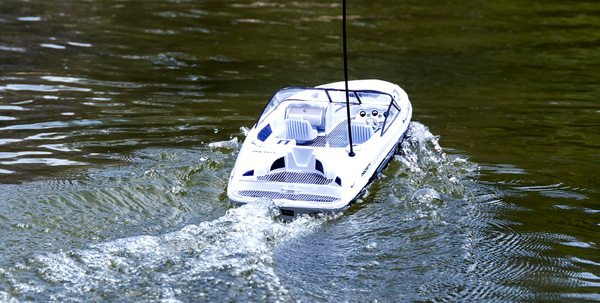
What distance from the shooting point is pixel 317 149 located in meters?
9.09

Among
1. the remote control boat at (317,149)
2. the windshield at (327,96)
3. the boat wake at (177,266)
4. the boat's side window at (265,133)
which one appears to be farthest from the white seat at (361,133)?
the boat wake at (177,266)

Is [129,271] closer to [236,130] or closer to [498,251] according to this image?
[498,251]

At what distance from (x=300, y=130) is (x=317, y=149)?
0.92 metres

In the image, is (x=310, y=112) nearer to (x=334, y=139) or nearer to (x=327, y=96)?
(x=334, y=139)

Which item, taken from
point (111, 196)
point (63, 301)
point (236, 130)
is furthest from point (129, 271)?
point (236, 130)

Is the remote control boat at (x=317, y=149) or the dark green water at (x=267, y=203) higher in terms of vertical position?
the remote control boat at (x=317, y=149)

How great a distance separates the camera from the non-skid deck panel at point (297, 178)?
890cm

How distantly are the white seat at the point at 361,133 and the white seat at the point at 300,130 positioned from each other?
601 millimetres

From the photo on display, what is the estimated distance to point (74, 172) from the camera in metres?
10.5

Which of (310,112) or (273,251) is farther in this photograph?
(310,112)

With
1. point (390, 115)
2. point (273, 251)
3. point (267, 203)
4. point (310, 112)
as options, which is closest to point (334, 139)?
point (310, 112)

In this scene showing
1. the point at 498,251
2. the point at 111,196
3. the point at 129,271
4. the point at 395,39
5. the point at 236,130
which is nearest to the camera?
the point at 129,271

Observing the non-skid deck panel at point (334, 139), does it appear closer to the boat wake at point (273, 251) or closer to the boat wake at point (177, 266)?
the boat wake at point (273, 251)

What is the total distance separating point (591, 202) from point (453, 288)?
3.35 meters
